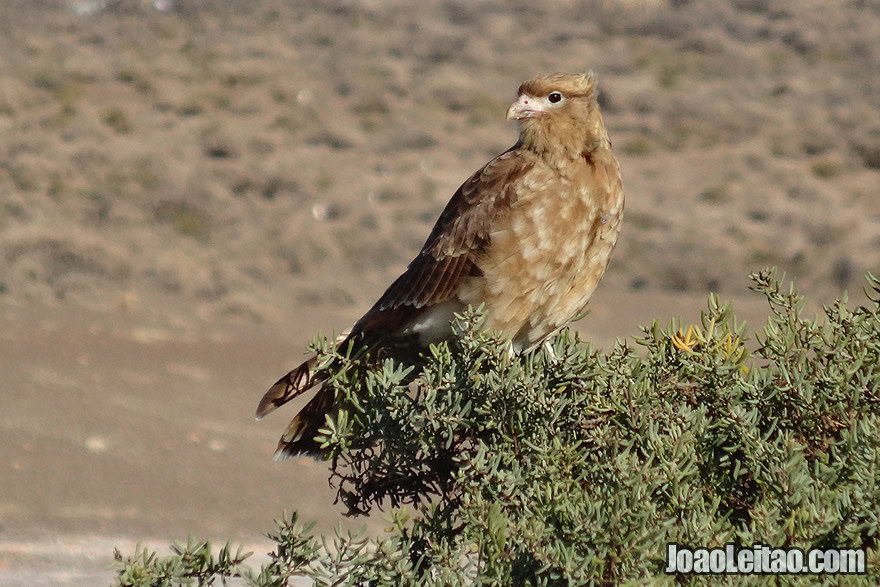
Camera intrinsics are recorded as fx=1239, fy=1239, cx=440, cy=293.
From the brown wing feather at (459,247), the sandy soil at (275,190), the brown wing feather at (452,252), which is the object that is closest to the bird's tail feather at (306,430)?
the brown wing feather at (452,252)

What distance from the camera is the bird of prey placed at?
431 centimetres

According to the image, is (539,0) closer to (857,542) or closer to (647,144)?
(647,144)

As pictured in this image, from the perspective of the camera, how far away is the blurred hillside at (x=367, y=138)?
51.2 feet

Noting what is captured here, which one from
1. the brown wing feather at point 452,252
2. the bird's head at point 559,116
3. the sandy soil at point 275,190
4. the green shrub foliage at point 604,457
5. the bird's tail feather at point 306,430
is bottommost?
the green shrub foliage at point 604,457

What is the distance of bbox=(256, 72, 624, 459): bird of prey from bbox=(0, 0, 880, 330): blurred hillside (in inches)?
376

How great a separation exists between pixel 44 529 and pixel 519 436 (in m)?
5.45

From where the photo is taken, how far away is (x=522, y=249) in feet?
14.2

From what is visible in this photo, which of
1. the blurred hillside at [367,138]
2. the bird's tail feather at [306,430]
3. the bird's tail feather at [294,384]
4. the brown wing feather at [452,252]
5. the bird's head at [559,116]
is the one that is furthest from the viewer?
the blurred hillside at [367,138]

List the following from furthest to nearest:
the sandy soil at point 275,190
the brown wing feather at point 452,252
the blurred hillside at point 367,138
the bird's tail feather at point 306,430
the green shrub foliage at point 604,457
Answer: the blurred hillside at point 367,138, the sandy soil at point 275,190, the brown wing feather at point 452,252, the bird's tail feather at point 306,430, the green shrub foliage at point 604,457

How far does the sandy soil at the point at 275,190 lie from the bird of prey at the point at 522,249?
11.2ft

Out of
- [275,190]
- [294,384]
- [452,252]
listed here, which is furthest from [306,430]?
[275,190]

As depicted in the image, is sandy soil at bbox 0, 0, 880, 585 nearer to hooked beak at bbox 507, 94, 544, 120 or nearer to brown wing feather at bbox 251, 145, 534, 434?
brown wing feather at bbox 251, 145, 534, 434

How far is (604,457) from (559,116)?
1.98m

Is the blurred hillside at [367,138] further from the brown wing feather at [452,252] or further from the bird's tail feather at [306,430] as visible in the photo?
the bird's tail feather at [306,430]
